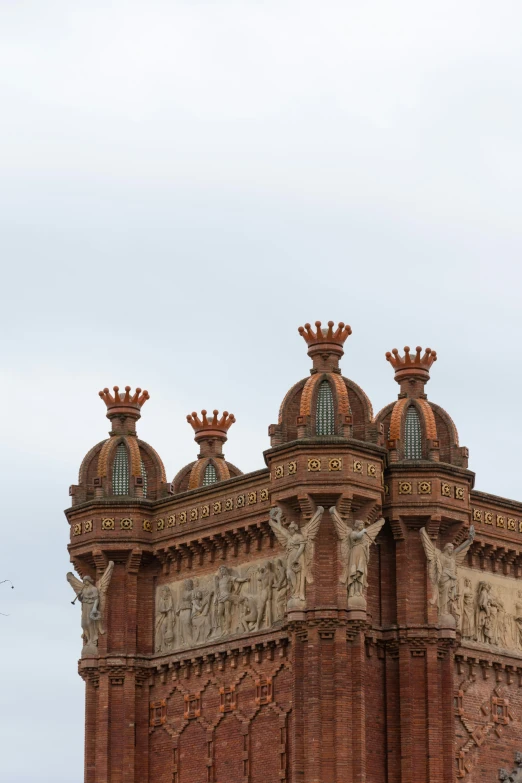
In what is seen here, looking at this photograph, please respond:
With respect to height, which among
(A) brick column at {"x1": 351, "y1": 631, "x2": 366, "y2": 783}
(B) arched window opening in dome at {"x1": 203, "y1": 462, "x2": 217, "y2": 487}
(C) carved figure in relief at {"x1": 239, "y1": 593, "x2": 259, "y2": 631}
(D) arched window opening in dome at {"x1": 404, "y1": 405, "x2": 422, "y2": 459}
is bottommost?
(A) brick column at {"x1": 351, "y1": 631, "x2": 366, "y2": 783}

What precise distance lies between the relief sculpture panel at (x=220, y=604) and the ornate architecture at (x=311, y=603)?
0.06m

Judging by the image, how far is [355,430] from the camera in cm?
6175

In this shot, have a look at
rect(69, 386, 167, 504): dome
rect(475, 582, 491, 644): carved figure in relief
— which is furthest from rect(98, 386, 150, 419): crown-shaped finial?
rect(475, 582, 491, 644): carved figure in relief

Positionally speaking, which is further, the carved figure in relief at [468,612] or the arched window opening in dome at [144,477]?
the arched window opening in dome at [144,477]

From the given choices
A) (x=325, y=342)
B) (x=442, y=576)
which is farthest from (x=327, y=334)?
(x=442, y=576)

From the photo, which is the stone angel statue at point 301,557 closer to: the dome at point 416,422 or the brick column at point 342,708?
the brick column at point 342,708

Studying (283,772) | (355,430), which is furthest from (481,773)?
(355,430)

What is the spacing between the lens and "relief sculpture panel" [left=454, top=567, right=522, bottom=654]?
210ft

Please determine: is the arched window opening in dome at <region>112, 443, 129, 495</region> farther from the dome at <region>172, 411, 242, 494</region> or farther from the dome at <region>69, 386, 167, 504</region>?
the dome at <region>172, 411, 242, 494</region>

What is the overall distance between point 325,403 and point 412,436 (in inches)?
109

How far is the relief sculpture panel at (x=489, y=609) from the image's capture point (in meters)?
64.1

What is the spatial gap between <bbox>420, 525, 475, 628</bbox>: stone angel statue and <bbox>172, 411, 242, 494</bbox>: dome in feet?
30.5

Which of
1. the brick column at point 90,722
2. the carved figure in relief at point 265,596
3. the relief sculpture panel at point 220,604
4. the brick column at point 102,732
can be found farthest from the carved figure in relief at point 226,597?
the brick column at point 90,722

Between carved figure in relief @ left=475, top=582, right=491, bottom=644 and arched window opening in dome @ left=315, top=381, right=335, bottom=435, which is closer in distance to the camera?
arched window opening in dome @ left=315, top=381, right=335, bottom=435
